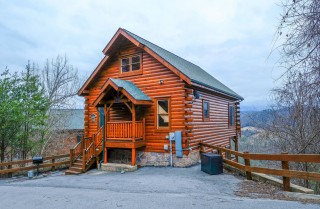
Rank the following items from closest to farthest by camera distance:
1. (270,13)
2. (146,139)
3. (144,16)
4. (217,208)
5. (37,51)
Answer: (270,13) → (217,208) → (146,139) → (144,16) → (37,51)

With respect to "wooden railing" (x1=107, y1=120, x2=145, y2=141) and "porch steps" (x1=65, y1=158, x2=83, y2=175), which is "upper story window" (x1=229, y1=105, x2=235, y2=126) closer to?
"wooden railing" (x1=107, y1=120, x2=145, y2=141)

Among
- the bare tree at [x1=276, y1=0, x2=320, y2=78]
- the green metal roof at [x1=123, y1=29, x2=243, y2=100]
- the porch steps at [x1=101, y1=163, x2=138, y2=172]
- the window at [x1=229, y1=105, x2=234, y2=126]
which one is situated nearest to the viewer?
the bare tree at [x1=276, y1=0, x2=320, y2=78]

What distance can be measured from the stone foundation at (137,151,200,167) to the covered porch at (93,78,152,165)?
73cm

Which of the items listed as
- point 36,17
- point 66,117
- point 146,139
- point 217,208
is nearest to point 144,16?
point 36,17

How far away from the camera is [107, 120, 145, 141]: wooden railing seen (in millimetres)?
12195

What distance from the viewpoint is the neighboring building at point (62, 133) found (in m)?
23.9

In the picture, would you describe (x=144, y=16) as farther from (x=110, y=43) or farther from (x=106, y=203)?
(x=106, y=203)

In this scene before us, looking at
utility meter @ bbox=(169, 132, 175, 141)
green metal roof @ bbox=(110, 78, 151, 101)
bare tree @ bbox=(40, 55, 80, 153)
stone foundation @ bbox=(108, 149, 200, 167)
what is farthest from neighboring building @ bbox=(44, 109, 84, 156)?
utility meter @ bbox=(169, 132, 175, 141)

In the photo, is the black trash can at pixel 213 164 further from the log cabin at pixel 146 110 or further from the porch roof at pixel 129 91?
the porch roof at pixel 129 91

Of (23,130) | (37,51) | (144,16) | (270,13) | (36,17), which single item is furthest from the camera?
(37,51)

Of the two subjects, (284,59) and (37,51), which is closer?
(284,59)

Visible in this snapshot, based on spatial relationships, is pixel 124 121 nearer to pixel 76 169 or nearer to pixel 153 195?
pixel 76 169

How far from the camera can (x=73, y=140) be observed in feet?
91.4

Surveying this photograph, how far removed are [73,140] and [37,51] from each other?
645 inches
